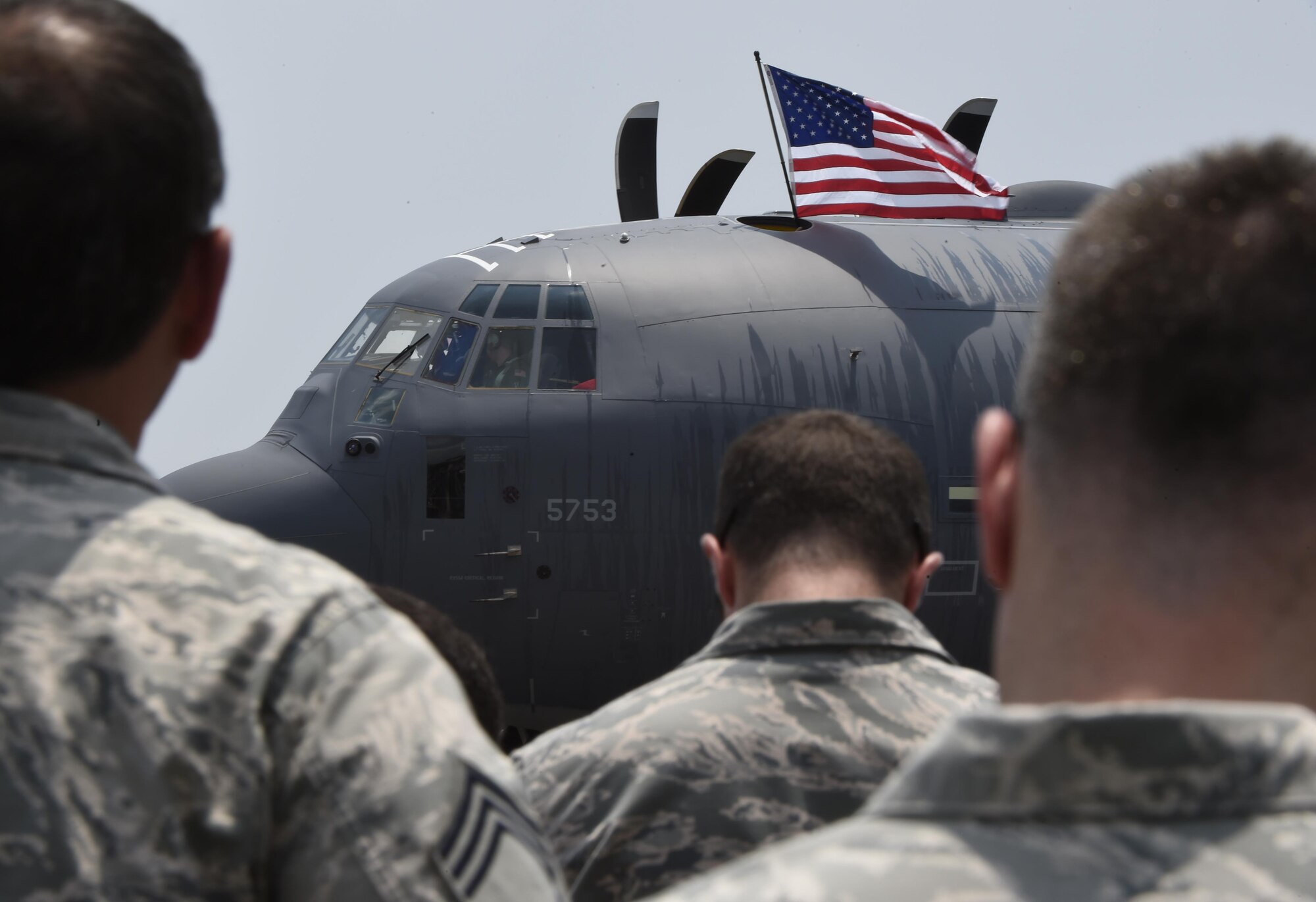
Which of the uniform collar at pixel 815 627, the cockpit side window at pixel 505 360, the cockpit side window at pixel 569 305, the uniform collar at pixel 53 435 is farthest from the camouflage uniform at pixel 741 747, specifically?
the cockpit side window at pixel 569 305

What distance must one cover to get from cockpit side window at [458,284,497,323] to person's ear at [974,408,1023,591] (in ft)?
28.2

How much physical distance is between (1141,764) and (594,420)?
8.36 meters

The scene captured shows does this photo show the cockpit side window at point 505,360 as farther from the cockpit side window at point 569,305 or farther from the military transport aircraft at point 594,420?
the cockpit side window at point 569,305

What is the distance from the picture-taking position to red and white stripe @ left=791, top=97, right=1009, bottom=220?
11.3 metres

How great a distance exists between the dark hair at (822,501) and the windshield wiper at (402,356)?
6.89m

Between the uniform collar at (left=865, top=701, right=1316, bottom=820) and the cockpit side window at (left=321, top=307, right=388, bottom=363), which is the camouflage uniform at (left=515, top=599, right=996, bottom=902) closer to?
the uniform collar at (left=865, top=701, right=1316, bottom=820)

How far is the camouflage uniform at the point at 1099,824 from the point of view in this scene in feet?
3.63

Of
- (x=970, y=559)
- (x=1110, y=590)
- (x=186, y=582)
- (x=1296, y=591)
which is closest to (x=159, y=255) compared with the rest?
(x=186, y=582)

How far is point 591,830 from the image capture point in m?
2.79

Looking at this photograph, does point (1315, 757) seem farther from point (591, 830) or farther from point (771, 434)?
point (771, 434)

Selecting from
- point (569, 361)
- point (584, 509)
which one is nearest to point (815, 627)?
point (584, 509)

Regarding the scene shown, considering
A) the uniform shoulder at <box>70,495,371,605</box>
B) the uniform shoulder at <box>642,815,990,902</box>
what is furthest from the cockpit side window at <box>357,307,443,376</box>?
the uniform shoulder at <box>642,815,990,902</box>

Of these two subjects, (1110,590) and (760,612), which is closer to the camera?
(1110,590)

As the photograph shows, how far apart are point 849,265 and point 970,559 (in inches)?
93.6
